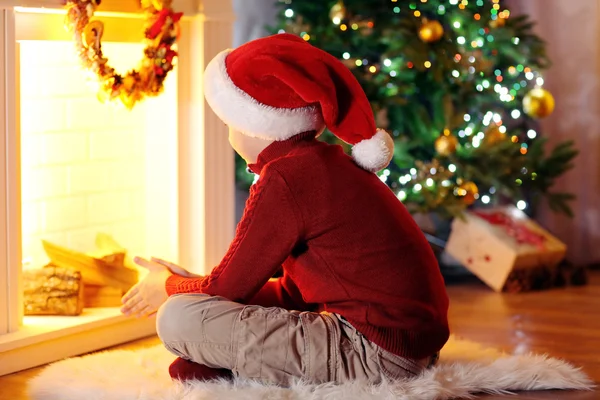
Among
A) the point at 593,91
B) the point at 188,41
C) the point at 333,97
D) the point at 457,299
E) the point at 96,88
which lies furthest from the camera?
the point at 593,91

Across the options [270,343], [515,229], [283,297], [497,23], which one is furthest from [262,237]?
[497,23]

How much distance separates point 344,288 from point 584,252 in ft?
7.59

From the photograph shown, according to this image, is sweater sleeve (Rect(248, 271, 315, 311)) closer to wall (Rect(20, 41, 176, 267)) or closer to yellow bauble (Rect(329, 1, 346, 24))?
wall (Rect(20, 41, 176, 267))

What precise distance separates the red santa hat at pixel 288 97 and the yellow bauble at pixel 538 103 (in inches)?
67.6

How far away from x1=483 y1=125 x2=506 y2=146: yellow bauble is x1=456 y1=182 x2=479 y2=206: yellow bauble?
0.19 m

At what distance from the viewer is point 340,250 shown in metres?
1.99

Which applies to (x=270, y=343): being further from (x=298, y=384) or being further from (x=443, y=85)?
(x=443, y=85)

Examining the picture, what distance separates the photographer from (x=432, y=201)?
136 inches

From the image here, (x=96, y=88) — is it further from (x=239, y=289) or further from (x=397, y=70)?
(x=397, y=70)

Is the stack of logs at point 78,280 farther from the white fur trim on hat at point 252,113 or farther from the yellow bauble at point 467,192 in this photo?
the yellow bauble at point 467,192

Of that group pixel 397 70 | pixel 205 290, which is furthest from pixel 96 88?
pixel 397 70

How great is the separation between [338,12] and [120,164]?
105 centimetres

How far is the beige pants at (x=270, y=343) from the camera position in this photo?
200 centimetres

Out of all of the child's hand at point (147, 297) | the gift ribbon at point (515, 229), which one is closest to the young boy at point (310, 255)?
the child's hand at point (147, 297)
